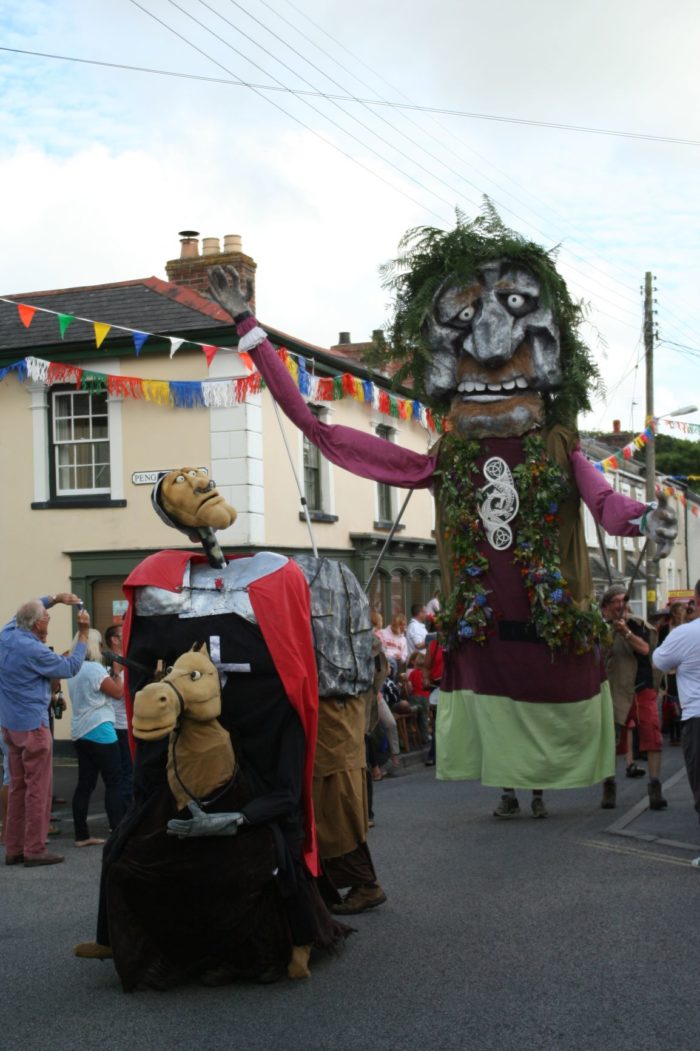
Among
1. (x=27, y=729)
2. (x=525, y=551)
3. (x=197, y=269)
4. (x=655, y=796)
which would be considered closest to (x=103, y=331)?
(x=27, y=729)

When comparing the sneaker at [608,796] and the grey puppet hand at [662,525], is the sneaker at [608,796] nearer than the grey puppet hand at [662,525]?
No

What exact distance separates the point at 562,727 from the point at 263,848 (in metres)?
2.64

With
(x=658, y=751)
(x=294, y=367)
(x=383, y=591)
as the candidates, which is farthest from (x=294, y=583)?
(x=383, y=591)

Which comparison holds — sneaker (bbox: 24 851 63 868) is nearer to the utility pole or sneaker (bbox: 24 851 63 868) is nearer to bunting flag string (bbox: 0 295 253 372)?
bunting flag string (bbox: 0 295 253 372)

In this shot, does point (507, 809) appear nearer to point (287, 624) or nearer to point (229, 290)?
point (229, 290)

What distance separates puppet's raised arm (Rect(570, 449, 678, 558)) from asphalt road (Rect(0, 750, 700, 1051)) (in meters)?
1.91

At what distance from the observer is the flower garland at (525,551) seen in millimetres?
6812

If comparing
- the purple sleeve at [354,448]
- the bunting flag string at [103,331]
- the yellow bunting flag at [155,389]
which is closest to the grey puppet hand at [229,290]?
the purple sleeve at [354,448]

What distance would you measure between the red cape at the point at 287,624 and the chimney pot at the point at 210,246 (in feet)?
48.7

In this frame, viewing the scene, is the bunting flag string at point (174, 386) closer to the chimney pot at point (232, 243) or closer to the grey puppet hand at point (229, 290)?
the chimney pot at point (232, 243)

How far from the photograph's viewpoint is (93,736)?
367 inches

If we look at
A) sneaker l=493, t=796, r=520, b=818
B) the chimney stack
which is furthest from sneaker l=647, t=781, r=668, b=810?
the chimney stack

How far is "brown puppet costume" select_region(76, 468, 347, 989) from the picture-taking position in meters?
4.84

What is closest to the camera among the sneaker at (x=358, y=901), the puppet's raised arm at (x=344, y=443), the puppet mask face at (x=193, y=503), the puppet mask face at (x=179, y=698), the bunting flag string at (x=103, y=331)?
the puppet mask face at (x=179, y=698)
